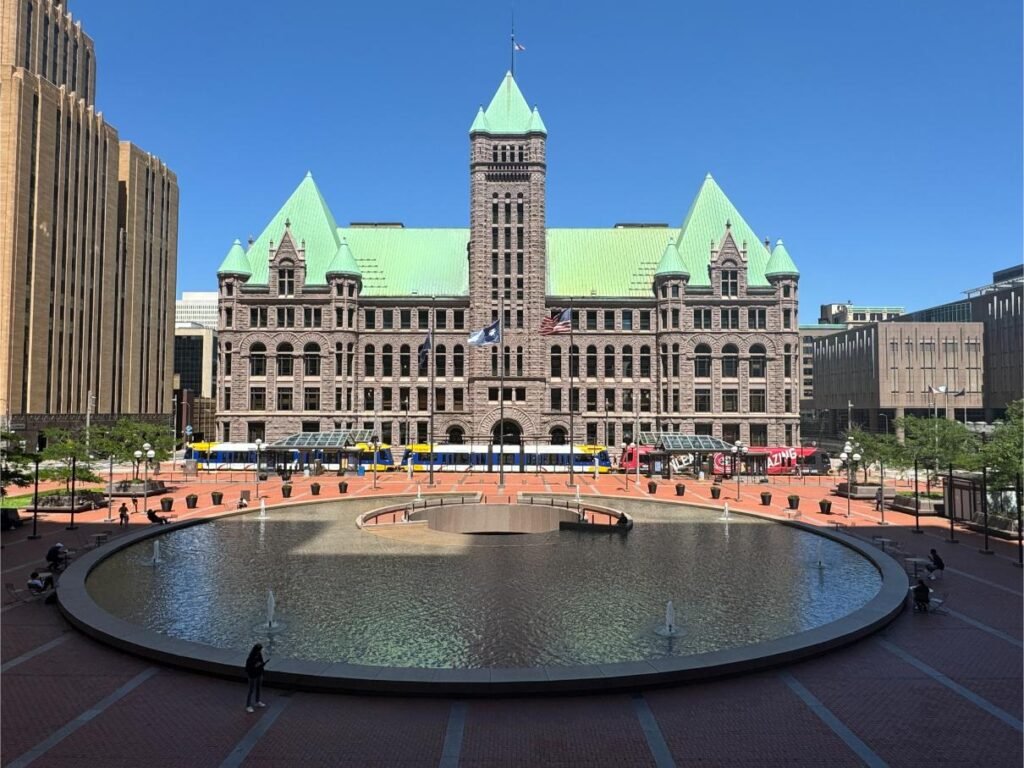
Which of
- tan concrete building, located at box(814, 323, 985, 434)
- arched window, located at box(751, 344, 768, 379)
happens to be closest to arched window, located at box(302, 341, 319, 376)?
arched window, located at box(751, 344, 768, 379)

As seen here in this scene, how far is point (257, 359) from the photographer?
8050cm

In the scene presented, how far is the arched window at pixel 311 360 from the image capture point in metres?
80.1

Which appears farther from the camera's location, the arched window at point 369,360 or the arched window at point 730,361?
the arched window at point 369,360

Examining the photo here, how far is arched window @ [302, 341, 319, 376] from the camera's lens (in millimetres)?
80062

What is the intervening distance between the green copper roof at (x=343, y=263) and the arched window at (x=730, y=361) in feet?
141

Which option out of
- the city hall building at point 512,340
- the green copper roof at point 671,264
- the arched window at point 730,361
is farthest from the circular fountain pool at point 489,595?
the green copper roof at point 671,264

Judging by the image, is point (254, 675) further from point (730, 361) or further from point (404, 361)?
point (730, 361)

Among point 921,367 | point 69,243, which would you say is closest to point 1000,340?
point 921,367

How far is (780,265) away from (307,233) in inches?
2183

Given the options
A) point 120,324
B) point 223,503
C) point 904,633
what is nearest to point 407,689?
point 904,633

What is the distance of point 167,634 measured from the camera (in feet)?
62.8

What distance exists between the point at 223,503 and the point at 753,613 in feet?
121

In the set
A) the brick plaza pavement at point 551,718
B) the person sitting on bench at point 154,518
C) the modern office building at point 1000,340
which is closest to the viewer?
the brick plaza pavement at point 551,718

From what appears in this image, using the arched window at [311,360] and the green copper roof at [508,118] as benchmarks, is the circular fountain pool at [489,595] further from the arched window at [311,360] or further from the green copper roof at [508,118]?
the green copper roof at [508,118]
